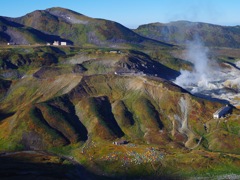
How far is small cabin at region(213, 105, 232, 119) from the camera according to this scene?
16100cm

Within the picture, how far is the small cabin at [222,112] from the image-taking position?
528ft

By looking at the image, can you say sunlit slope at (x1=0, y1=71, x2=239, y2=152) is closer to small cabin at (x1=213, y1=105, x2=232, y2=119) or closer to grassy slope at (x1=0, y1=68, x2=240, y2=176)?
grassy slope at (x1=0, y1=68, x2=240, y2=176)

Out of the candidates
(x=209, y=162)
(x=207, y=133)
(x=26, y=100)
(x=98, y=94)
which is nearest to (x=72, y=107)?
(x=98, y=94)

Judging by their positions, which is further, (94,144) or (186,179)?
(94,144)

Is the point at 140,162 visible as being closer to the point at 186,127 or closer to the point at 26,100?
the point at 186,127

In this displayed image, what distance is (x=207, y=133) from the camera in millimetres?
153750

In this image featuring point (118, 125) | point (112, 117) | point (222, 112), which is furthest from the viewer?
point (112, 117)

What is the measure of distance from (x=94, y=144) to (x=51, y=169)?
1010 inches

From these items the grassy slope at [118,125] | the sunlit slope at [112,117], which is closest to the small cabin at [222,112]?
the grassy slope at [118,125]

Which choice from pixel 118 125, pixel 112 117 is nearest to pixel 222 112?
pixel 118 125

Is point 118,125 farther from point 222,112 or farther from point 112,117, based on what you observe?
point 222,112

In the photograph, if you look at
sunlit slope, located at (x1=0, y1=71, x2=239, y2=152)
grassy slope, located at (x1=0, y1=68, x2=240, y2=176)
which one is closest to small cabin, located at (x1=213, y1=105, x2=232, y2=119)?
grassy slope, located at (x1=0, y1=68, x2=240, y2=176)

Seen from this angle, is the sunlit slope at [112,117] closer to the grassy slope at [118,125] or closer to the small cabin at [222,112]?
the grassy slope at [118,125]

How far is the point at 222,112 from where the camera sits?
163375mm
